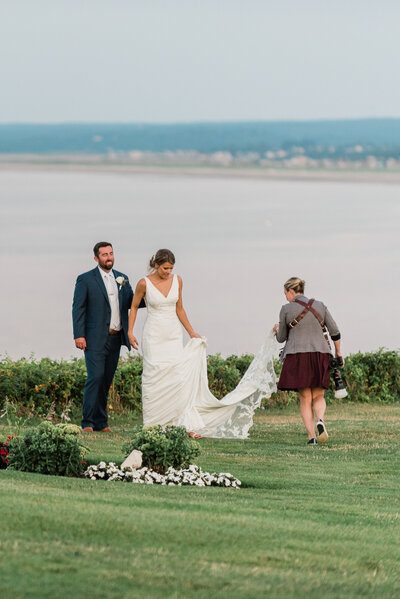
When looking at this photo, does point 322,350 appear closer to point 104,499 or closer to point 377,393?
point 104,499

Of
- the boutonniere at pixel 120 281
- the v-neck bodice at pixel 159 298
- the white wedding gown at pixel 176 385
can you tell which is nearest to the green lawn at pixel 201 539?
the white wedding gown at pixel 176 385

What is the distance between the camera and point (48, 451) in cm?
914

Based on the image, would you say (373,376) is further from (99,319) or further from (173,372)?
(99,319)

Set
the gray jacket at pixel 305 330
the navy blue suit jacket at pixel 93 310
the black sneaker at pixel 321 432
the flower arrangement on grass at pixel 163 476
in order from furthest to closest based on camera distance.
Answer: the navy blue suit jacket at pixel 93 310
the black sneaker at pixel 321 432
the gray jacket at pixel 305 330
the flower arrangement on grass at pixel 163 476

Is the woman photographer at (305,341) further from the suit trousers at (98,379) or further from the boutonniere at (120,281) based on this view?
the suit trousers at (98,379)

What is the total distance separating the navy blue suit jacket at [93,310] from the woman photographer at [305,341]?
2.05 m

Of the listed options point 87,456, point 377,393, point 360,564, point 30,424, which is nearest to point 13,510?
point 360,564

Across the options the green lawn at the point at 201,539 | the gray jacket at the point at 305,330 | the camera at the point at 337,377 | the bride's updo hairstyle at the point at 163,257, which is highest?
the bride's updo hairstyle at the point at 163,257

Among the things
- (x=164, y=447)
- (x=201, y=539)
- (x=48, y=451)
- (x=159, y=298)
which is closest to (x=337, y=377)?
(x=159, y=298)

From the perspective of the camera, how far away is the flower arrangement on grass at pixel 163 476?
9.13 m

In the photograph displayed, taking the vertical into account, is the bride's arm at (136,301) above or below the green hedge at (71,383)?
above

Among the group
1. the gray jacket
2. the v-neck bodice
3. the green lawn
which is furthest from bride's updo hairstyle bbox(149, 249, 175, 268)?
the green lawn

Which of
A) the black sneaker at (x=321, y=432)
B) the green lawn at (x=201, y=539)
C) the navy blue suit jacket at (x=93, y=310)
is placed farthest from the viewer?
the navy blue suit jacket at (x=93, y=310)

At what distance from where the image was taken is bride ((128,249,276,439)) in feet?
40.0
